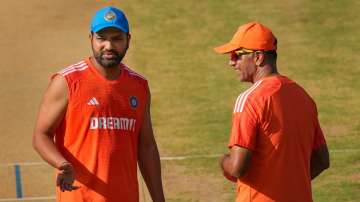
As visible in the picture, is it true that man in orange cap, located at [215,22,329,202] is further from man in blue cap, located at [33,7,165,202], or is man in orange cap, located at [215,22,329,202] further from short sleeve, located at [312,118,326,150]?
man in blue cap, located at [33,7,165,202]

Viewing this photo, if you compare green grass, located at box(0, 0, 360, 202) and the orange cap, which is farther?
green grass, located at box(0, 0, 360, 202)

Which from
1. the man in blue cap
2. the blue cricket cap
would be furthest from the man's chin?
the blue cricket cap

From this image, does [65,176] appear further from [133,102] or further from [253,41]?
[253,41]

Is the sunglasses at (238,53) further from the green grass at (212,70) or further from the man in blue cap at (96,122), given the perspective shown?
the green grass at (212,70)

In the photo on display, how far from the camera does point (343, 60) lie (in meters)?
20.2

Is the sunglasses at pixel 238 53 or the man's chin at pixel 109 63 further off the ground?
the sunglasses at pixel 238 53

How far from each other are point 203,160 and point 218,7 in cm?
842

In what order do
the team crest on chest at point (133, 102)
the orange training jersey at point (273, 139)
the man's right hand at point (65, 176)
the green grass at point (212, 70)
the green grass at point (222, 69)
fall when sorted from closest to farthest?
the man's right hand at point (65, 176) < the orange training jersey at point (273, 139) < the team crest on chest at point (133, 102) < the green grass at point (212, 70) < the green grass at point (222, 69)

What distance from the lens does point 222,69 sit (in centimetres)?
1978

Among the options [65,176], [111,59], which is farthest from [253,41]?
[65,176]

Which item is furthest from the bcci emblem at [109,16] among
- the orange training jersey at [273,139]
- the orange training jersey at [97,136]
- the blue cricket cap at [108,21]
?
the orange training jersey at [273,139]

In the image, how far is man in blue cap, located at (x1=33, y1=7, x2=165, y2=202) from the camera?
7.24 m

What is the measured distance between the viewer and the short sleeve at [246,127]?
23.0 ft

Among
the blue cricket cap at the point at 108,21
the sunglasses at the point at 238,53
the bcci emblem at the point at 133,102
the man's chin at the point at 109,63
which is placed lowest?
the bcci emblem at the point at 133,102
